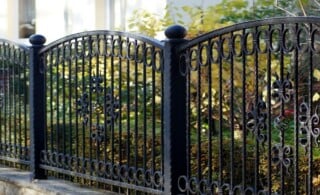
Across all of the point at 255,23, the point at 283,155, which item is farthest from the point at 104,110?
the point at 283,155

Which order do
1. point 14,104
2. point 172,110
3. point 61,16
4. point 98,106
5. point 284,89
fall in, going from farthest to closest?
point 61,16, point 14,104, point 98,106, point 172,110, point 284,89

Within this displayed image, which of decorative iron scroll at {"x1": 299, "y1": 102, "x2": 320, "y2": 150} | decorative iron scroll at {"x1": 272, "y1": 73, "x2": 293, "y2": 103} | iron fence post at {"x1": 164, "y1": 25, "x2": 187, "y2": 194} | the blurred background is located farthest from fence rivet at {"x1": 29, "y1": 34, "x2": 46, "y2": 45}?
the blurred background

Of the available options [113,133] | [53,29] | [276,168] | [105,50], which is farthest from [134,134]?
[53,29]

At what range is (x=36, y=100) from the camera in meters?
7.14

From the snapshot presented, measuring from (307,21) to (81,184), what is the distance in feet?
9.64

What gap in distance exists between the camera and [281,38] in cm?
466

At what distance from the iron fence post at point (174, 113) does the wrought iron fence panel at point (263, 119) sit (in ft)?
0.18

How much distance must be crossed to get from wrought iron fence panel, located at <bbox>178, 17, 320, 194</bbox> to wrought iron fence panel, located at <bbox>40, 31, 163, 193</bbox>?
388 mm

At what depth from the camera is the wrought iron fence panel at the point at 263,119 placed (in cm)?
456

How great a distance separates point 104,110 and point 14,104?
69.9 inches

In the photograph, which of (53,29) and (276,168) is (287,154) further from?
(53,29)

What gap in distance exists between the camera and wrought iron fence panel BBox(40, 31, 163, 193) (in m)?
5.86

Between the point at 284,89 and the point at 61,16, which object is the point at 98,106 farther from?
the point at 61,16

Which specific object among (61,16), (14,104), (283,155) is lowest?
(283,155)
